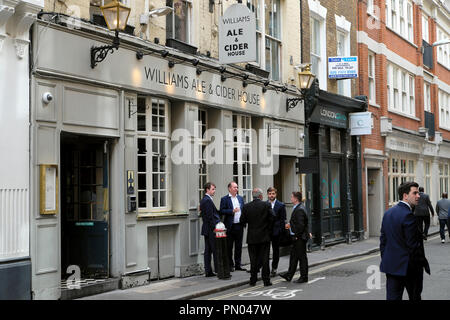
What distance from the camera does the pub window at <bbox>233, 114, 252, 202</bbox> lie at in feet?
49.3

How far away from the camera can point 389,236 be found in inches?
298

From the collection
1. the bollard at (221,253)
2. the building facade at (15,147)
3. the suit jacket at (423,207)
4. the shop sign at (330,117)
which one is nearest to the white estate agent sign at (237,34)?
the bollard at (221,253)

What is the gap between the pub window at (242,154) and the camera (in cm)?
1503

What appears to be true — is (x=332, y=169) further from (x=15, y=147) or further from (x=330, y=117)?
(x=15, y=147)

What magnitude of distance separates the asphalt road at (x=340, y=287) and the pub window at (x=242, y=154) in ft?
8.46

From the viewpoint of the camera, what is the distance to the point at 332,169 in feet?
68.2

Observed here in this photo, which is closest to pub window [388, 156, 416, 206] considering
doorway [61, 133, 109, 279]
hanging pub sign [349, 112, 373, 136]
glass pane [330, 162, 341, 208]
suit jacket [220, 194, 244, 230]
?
hanging pub sign [349, 112, 373, 136]

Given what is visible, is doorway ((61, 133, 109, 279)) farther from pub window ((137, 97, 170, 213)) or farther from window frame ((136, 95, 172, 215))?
pub window ((137, 97, 170, 213))

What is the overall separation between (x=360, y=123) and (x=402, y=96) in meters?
6.93

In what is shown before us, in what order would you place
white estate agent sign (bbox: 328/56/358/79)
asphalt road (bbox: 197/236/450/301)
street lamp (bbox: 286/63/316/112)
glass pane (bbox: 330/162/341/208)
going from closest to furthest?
asphalt road (bbox: 197/236/450/301), street lamp (bbox: 286/63/316/112), white estate agent sign (bbox: 328/56/358/79), glass pane (bbox: 330/162/341/208)

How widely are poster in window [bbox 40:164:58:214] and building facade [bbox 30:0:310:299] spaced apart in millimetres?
24

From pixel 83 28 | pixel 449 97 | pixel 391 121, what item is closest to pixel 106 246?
pixel 83 28
